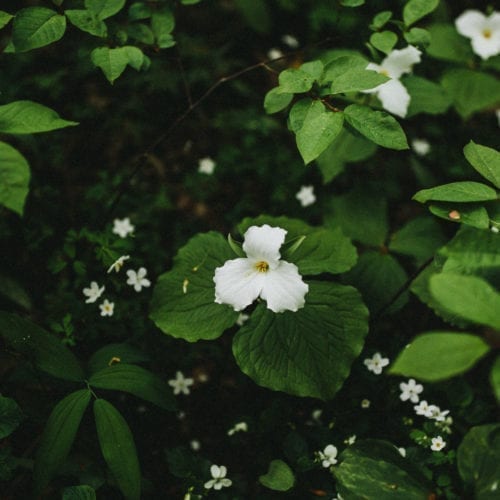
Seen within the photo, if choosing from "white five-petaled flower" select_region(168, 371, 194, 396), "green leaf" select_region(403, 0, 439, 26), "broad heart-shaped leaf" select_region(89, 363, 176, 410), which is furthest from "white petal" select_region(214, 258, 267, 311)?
"green leaf" select_region(403, 0, 439, 26)

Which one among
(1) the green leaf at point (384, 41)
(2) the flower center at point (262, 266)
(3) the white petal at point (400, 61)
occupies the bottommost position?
(2) the flower center at point (262, 266)

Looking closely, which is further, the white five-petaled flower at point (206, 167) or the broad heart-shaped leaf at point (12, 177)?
the white five-petaled flower at point (206, 167)

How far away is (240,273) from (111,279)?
23.2 inches

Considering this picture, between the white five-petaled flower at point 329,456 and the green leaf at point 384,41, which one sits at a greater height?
the green leaf at point 384,41

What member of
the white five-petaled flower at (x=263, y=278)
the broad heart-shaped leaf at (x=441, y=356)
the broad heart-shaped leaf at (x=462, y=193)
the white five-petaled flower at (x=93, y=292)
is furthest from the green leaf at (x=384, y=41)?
the white five-petaled flower at (x=93, y=292)

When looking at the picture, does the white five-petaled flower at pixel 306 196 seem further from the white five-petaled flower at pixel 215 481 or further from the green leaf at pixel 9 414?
the green leaf at pixel 9 414

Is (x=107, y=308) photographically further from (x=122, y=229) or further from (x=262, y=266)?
(x=262, y=266)

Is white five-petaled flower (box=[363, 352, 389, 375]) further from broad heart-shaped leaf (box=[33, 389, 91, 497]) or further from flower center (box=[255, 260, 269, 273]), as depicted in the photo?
broad heart-shaped leaf (box=[33, 389, 91, 497])

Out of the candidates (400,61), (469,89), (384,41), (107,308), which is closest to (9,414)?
(107,308)

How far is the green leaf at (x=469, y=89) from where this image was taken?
92.9 inches

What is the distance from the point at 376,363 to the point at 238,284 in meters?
0.69

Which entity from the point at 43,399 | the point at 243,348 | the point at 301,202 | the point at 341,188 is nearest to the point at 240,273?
the point at 243,348

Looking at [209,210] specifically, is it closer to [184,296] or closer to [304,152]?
[184,296]

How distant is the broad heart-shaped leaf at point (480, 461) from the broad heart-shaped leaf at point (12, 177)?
51.5 inches
